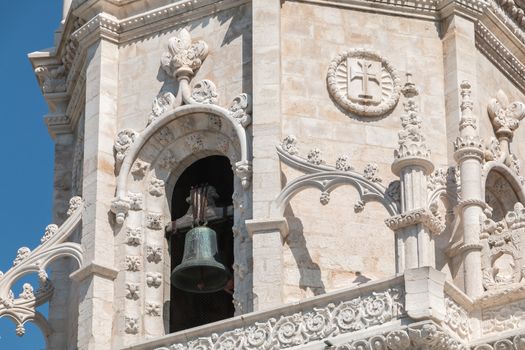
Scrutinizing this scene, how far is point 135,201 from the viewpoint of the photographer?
132ft

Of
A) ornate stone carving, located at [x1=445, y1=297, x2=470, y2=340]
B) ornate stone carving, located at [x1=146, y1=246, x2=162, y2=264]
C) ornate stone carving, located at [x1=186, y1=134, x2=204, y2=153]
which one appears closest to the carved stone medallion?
ornate stone carving, located at [x1=186, y1=134, x2=204, y2=153]

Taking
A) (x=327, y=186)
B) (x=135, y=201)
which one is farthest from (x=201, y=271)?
(x=327, y=186)

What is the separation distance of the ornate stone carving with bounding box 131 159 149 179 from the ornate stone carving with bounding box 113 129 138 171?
216 mm

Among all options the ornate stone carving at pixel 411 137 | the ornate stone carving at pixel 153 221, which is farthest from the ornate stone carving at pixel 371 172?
the ornate stone carving at pixel 153 221

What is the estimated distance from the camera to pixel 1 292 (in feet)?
133

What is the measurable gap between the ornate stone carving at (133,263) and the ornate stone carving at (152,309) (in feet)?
1.93

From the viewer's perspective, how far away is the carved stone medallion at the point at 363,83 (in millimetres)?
40000

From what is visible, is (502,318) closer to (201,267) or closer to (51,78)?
(201,267)

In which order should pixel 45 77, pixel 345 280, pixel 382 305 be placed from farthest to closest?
pixel 45 77 < pixel 345 280 < pixel 382 305

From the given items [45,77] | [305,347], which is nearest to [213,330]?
[305,347]

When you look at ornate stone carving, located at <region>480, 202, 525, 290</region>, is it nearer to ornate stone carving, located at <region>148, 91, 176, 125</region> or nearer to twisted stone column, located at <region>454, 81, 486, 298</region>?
twisted stone column, located at <region>454, 81, 486, 298</region>

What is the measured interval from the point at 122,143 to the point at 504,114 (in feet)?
19.5

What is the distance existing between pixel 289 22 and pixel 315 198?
2964 mm

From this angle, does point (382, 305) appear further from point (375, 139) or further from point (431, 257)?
point (375, 139)
